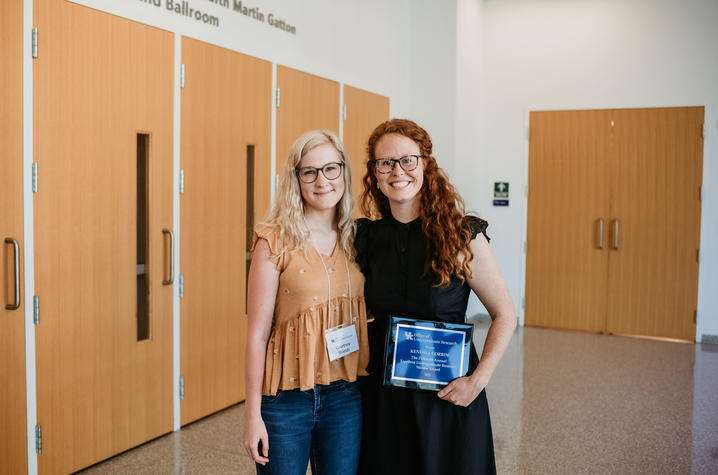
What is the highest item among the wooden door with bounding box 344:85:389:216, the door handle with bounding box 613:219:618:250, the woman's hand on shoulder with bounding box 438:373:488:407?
the wooden door with bounding box 344:85:389:216

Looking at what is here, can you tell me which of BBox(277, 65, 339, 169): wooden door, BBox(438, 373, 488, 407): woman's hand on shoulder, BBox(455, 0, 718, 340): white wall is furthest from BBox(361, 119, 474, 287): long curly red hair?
BBox(455, 0, 718, 340): white wall

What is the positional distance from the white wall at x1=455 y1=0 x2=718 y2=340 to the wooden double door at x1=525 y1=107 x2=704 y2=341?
0.40 feet

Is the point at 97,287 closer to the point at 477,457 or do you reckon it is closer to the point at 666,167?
the point at 477,457

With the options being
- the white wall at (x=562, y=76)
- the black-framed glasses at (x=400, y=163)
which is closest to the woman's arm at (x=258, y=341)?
the black-framed glasses at (x=400, y=163)

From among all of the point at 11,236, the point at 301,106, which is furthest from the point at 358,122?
the point at 11,236

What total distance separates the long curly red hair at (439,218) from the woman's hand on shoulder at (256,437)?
A: 2.17 feet

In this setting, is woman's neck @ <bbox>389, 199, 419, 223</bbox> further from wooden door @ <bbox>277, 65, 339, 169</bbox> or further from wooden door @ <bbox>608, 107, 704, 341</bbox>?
wooden door @ <bbox>608, 107, 704, 341</bbox>

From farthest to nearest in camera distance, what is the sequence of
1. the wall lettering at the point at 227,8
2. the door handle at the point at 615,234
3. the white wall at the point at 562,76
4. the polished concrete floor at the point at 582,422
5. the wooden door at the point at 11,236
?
the door handle at the point at 615,234 < the white wall at the point at 562,76 < the wall lettering at the point at 227,8 < the polished concrete floor at the point at 582,422 < the wooden door at the point at 11,236

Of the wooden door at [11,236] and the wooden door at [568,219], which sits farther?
the wooden door at [568,219]

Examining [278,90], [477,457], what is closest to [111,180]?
[278,90]

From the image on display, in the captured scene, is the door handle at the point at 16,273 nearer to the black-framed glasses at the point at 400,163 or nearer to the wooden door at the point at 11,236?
the wooden door at the point at 11,236

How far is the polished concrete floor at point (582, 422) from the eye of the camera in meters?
3.52

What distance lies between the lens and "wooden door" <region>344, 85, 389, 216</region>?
218 inches

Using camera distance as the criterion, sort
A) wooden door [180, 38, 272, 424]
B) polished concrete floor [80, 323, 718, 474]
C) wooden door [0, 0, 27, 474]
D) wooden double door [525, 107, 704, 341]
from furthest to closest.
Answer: wooden double door [525, 107, 704, 341]
wooden door [180, 38, 272, 424]
polished concrete floor [80, 323, 718, 474]
wooden door [0, 0, 27, 474]
